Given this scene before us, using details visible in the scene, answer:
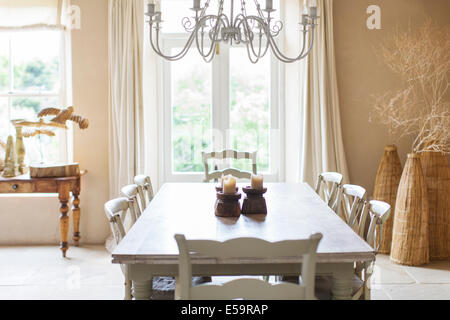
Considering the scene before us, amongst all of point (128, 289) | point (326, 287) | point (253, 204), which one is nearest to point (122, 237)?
point (128, 289)

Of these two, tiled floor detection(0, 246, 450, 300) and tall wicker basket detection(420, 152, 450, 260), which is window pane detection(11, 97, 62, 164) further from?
tall wicker basket detection(420, 152, 450, 260)

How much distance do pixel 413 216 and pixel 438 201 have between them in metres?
0.35

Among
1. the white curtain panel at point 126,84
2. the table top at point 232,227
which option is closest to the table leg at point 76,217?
the white curtain panel at point 126,84

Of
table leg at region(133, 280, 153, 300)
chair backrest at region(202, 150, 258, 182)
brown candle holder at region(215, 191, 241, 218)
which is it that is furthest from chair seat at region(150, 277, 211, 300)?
chair backrest at region(202, 150, 258, 182)

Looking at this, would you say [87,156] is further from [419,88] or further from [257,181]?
[419,88]

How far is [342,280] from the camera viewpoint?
6.48ft

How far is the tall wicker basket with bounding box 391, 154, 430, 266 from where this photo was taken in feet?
13.0

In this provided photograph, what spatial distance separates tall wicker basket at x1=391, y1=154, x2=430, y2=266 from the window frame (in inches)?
48.7

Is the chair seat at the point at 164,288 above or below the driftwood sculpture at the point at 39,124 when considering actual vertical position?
below

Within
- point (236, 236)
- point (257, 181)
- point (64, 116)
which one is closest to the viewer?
point (236, 236)

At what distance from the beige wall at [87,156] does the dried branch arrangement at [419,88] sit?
2.48 m

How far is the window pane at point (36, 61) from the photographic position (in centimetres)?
473

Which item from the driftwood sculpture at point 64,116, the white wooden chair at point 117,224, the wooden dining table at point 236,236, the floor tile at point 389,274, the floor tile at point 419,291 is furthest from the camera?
the driftwood sculpture at point 64,116

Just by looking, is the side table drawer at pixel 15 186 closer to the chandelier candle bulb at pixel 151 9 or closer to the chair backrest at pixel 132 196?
the chair backrest at pixel 132 196
